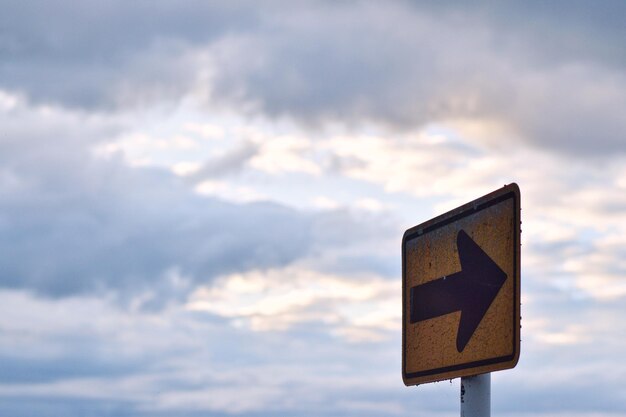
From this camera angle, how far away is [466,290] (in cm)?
584

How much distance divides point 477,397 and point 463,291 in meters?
0.70

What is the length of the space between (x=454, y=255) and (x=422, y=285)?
0.50 m

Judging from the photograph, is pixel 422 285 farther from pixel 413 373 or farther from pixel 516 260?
pixel 516 260

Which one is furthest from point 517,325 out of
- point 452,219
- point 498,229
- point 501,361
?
point 452,219

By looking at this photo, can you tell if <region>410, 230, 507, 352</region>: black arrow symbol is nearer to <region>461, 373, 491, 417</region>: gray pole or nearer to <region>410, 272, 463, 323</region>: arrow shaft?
<region>410, 272, 463, 323</region>: arrow shaft

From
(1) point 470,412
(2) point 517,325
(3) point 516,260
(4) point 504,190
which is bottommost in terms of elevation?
(1) point 470,412

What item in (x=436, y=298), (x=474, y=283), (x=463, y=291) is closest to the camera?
(x=474, y=283)

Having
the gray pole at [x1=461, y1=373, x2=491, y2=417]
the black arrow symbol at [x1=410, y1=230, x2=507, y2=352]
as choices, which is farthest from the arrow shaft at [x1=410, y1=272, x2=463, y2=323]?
the gray pole at [x1=461, y1=373, x2=491, y2=417]

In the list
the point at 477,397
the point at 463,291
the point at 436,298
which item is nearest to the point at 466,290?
the point at 463,291

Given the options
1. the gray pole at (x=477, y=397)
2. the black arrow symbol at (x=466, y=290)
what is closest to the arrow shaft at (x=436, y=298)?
the black arrow symbol at (x=466, y=290)

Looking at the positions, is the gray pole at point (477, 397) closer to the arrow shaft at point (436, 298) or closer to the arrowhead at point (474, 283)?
the arrowhead at point (474, 283)

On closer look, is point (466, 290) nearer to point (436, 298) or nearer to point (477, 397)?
point (436, 298)

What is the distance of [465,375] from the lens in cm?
579

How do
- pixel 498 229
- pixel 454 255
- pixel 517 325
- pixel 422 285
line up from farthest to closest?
pixel 422 285 → pixel 454 255 → pixel 498 229 → pixel 517 325
